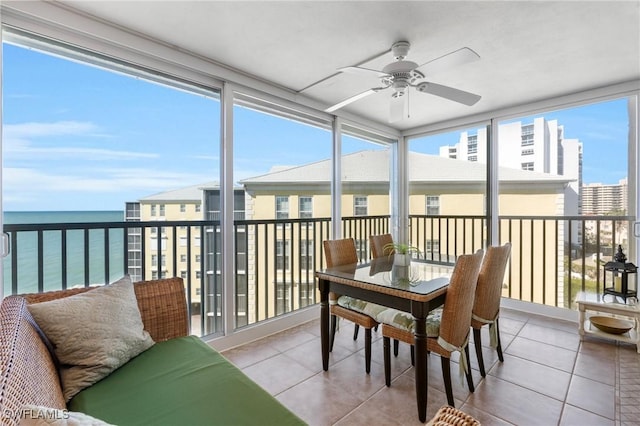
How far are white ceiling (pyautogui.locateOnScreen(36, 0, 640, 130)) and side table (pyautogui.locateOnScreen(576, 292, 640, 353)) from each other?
213 centimetres

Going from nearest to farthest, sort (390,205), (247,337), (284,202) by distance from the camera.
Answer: (247,337) → (284,202) → (390,205)

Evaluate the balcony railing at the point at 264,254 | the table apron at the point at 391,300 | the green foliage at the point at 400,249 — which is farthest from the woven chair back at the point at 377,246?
the table apron at the point at 391,300

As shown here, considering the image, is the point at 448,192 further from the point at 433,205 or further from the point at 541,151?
the point at 541,151

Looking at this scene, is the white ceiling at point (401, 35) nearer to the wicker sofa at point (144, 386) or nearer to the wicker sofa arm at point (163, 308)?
the wicker sofa arm at point (163, 308)

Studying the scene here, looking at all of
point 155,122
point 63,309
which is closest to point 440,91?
point 155,122

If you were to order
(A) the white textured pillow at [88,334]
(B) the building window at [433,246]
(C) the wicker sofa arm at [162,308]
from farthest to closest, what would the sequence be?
(B) the building window at [433,246] < (C) the wicker sofa arm at [162,308] < (A) the white textured pillow at [88,334]

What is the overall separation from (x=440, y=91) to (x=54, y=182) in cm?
276

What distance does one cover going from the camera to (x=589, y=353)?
8.44ft

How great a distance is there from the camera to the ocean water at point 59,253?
77.4 inches

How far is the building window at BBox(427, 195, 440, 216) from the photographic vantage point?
468 cm

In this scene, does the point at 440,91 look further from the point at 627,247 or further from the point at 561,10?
the point at 627,247

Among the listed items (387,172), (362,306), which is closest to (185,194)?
(362,306)

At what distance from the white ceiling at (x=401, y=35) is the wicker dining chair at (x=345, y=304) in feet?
5.07

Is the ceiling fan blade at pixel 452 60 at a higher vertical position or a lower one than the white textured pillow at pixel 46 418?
higher
